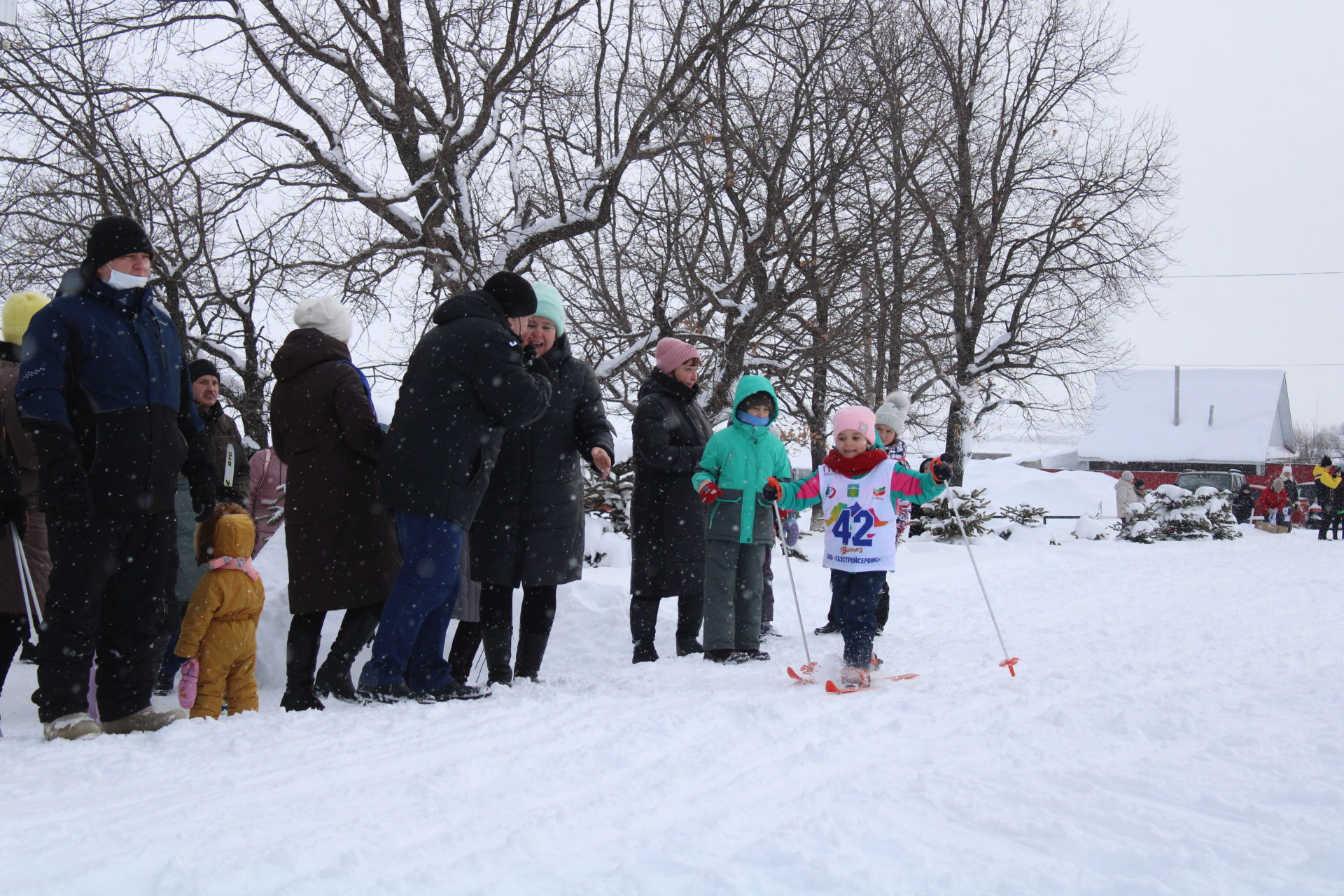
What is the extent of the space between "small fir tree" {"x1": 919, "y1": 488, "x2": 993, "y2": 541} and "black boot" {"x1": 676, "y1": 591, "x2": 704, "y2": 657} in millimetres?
9015

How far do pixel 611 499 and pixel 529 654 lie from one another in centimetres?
652

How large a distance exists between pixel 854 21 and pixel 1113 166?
50.5ft

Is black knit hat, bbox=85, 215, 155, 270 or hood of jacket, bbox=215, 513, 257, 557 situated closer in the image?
black knit hat, bbox=85, 215, 155, 270

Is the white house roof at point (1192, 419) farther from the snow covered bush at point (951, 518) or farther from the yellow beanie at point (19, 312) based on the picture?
the yellow beanie at point (19, 312)

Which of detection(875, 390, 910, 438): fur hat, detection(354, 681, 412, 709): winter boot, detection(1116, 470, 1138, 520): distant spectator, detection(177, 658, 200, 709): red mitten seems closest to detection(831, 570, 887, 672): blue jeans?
detection(354, 681, 412, 709): winter boot

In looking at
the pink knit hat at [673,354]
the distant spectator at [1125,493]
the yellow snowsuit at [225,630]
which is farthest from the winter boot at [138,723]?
the distant spectator at [1125,493]

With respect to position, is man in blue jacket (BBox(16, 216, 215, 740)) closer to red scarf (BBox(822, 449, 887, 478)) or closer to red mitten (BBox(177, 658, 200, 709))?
red mitten (BBox(177, 658, 200, 709))

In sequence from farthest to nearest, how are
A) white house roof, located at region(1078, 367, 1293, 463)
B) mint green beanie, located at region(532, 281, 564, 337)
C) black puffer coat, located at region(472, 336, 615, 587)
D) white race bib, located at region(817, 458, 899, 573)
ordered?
white house roof, located at region(1078, 367, 1293, 463), white race bib, located at region(817, 458, 899, 573), mint green beanie, located at region(532, 281, 564, 337), black puffer coat, located at region(472, 336, 615, 587)

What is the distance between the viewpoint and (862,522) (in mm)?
5211

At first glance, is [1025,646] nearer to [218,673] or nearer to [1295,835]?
[1295,835]

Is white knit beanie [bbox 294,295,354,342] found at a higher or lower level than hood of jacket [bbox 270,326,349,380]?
higher

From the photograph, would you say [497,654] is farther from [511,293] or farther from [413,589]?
[511,293]

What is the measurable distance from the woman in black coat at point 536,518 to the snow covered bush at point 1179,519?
15910 mm

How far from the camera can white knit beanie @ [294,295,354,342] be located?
443 cm
